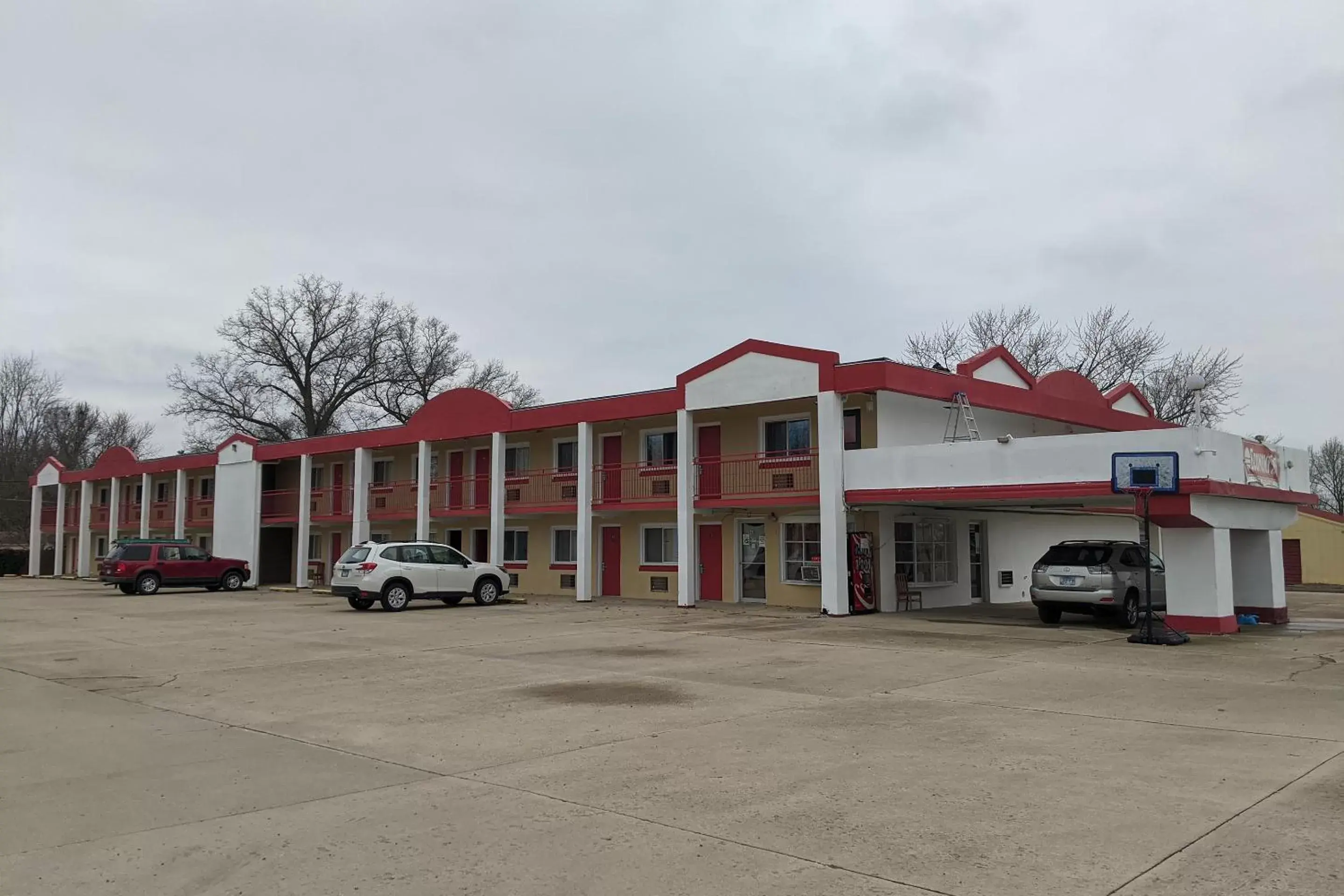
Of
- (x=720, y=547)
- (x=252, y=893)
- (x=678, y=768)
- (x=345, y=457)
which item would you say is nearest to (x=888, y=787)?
(x=678, y=768)

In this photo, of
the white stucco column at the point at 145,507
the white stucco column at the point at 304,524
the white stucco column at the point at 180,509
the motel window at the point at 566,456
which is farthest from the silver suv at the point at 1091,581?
the white stucco column at the point at 145,507

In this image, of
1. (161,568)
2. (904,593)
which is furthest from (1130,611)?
(161,568)

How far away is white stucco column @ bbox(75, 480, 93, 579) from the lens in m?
50.6

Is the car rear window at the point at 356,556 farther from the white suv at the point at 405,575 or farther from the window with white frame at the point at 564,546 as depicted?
the window with white frame at the point at 564,546

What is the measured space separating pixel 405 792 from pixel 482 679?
555cm

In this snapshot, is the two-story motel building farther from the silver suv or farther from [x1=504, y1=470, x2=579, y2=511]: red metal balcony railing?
the silver suv

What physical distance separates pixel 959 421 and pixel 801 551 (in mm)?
5155

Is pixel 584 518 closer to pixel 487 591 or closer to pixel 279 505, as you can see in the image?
pixel 487 591

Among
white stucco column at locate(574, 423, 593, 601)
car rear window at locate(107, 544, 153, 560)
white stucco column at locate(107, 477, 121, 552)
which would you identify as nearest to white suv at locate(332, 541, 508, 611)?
white stucco column at locate(574, 423, 593, 601)

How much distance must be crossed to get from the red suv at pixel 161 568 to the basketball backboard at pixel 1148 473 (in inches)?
1178

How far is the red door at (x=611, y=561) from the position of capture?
29172mm

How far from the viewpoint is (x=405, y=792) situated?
22.2 ft

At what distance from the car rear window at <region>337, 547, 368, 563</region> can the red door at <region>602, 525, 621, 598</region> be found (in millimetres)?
7542

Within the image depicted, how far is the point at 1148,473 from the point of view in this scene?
1616 centimetres
